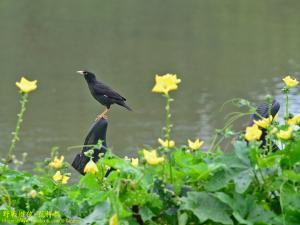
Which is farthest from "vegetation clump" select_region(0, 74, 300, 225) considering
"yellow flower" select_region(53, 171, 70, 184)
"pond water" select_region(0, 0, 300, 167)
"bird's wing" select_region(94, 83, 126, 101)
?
"pond water" select_region(0, 0, 300, 167)

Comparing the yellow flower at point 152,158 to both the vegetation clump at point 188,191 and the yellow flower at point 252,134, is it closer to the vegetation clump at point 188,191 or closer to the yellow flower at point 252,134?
the vegetation clump at point 188,191

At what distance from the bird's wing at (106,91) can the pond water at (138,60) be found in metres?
3.58

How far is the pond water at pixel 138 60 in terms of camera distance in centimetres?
1287

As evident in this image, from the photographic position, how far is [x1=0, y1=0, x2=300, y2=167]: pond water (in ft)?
42.2

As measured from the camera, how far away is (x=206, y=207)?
67.1 inches

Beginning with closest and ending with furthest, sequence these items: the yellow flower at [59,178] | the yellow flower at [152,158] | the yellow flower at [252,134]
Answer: the yellow flower at [152,158] → the yellow flower at [252,134] → the yellow flower at [59,178]

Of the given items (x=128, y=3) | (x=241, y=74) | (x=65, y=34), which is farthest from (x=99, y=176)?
(x=128, y=3)

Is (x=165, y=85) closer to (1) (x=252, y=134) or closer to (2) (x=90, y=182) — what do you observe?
(1) (x=252, y=134)

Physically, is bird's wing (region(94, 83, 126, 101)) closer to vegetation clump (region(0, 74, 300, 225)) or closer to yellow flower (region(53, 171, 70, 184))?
yellow flower (region(53, 171, 70, 184))

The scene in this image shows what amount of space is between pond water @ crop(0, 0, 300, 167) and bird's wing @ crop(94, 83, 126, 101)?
3.58m

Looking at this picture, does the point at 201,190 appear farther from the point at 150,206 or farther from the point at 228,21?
the point at 228,21

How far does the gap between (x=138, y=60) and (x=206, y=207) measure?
52.8 ft

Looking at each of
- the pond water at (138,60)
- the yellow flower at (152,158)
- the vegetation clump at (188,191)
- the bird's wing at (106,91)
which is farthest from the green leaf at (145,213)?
the pond water at (138,60)

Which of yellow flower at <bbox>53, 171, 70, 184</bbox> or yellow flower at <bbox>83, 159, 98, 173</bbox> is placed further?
yellow flower at <bbox>53, 171, 70, 184</bbox>
